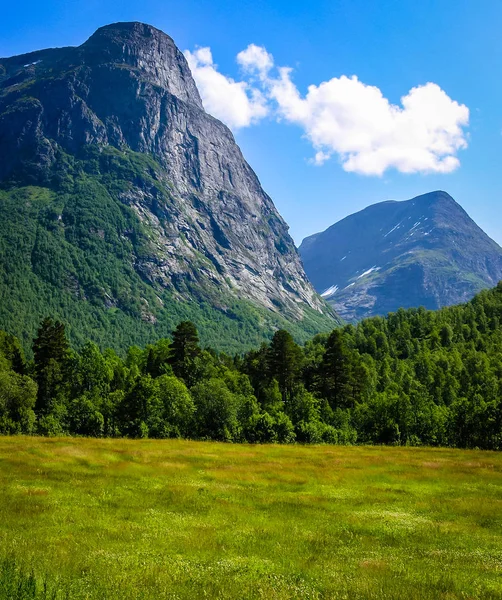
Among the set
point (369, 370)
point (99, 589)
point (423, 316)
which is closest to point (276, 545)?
point (99, 589)

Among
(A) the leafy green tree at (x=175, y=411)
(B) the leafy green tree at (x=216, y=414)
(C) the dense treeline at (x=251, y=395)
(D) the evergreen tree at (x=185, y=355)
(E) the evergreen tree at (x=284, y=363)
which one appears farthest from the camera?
(E) the evergreen tree at (x=284, y=363)

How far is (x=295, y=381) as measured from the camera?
3979 inches

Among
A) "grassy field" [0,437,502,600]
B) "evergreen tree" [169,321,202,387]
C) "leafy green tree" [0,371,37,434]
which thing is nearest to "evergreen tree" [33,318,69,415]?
"leafy green tree" [0,371,37,434]

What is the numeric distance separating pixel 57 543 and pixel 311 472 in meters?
27.2

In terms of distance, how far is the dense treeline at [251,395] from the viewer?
77.8 meters

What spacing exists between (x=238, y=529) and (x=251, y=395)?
2479 inches

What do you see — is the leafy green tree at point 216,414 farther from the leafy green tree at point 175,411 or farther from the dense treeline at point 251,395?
the leafy green tree at point 175,411

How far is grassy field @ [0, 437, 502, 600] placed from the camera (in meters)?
15.0

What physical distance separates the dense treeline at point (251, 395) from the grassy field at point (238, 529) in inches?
1384

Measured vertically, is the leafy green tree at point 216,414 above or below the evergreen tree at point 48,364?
below

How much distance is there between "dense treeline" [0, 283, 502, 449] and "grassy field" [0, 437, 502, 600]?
35.2m

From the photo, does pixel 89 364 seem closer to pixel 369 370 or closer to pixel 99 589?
pixel 369 370

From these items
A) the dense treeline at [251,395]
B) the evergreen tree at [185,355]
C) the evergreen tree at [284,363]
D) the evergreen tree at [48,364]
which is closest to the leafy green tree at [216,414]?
the dense treeline at [251,395]

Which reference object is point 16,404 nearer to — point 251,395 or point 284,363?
point 251,395
